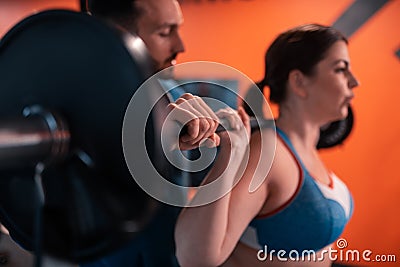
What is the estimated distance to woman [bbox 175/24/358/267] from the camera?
617 mm

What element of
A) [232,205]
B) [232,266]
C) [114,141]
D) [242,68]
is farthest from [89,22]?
[242,68]

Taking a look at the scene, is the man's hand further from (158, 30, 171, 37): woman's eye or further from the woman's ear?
the woman's ear

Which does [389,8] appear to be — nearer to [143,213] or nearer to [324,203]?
[324,203]

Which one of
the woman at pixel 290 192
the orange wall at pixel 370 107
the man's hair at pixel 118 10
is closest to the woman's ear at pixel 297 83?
the woman at pixel 290 192

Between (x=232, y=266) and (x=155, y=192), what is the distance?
0.58 m

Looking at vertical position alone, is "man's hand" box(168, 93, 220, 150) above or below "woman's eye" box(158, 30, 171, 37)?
above

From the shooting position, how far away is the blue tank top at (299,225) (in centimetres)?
77

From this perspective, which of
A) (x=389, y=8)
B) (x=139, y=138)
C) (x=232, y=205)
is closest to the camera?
(x=139, y=138)

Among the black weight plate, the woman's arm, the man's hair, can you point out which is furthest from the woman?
the black weight plate

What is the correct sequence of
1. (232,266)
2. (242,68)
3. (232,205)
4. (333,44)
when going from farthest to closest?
1. (242,68)
2. (333,44)
3. (232,266)
4. (232,205)

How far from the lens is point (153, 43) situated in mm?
657

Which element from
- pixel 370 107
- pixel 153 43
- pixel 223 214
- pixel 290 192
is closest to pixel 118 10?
pixel 153 43

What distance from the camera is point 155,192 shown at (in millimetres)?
229

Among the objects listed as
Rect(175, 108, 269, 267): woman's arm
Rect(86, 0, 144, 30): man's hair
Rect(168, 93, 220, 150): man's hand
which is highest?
Rect(168, 93, 220, 150): man's hand
